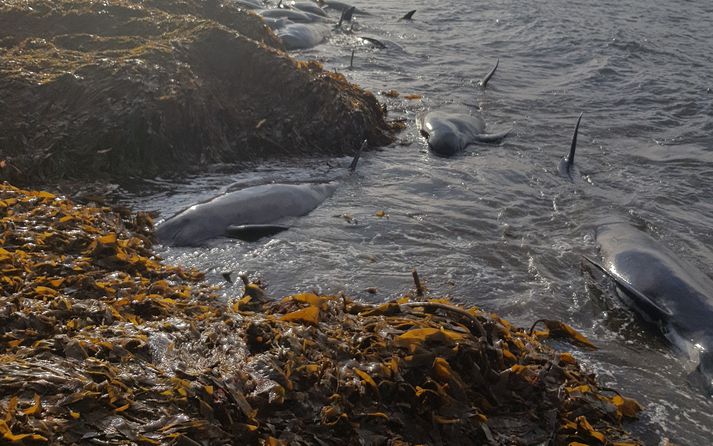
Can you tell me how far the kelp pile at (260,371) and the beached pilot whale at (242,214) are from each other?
40.1 inches

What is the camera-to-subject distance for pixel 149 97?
689 cm

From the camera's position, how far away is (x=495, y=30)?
598 inches

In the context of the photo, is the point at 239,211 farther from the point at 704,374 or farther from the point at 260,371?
the point at 704,374

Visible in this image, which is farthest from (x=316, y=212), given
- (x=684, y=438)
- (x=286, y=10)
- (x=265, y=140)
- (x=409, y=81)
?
(x=286, y=10)

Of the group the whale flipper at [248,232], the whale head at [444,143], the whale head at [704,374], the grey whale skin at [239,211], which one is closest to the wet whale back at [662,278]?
the whale head at [704,374]

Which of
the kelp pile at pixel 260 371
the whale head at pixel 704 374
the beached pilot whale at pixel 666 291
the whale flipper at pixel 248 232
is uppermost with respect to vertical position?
the kelp pile at pixel 260 371

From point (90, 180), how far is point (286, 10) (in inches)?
400

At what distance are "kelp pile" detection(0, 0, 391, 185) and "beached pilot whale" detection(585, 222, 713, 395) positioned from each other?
11.4 ft

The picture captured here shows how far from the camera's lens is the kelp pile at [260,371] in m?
2.59

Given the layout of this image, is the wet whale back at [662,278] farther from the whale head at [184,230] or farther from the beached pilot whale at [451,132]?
the whale head at [184,230]

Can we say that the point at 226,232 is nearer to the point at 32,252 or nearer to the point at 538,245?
the point at 32,252

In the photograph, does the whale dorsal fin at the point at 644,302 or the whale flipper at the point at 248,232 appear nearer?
the whale dorsal fin at the point at 644,302

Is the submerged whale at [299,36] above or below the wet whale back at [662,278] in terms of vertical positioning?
above

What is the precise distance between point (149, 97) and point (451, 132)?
12.0 ft
